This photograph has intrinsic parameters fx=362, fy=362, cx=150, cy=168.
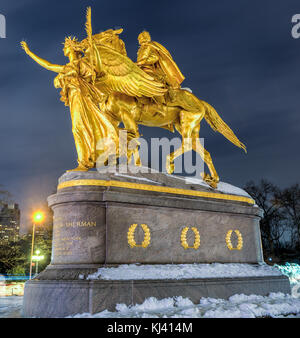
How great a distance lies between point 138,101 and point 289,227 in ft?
106

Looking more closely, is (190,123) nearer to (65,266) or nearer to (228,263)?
(228,263)

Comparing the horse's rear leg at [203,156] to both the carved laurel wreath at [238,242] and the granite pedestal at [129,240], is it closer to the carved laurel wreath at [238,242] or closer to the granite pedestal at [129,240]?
the granite pedestal at [129,240]

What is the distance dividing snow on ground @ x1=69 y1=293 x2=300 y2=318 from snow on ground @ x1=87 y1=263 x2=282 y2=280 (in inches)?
22.3

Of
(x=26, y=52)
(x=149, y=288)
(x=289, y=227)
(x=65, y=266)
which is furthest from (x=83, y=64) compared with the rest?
(x=289, y=227)

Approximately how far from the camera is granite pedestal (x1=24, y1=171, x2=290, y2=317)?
24.3ft

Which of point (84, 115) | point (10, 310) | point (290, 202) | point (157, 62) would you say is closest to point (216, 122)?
point (157, 62)

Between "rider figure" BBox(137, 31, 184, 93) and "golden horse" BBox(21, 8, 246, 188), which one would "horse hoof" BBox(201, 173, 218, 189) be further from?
"rider figure" BBox(137, 31, 184, 93)

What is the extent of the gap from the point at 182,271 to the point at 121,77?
551 centimetres

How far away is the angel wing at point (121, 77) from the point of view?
32.9 ft

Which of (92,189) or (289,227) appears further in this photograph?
(289,227)

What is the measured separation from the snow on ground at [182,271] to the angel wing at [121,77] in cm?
495

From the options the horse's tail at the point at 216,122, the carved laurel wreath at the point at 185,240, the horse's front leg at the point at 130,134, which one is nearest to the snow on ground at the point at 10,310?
the carved laurel wreath at the point at 185,240

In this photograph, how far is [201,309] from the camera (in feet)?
24.8
